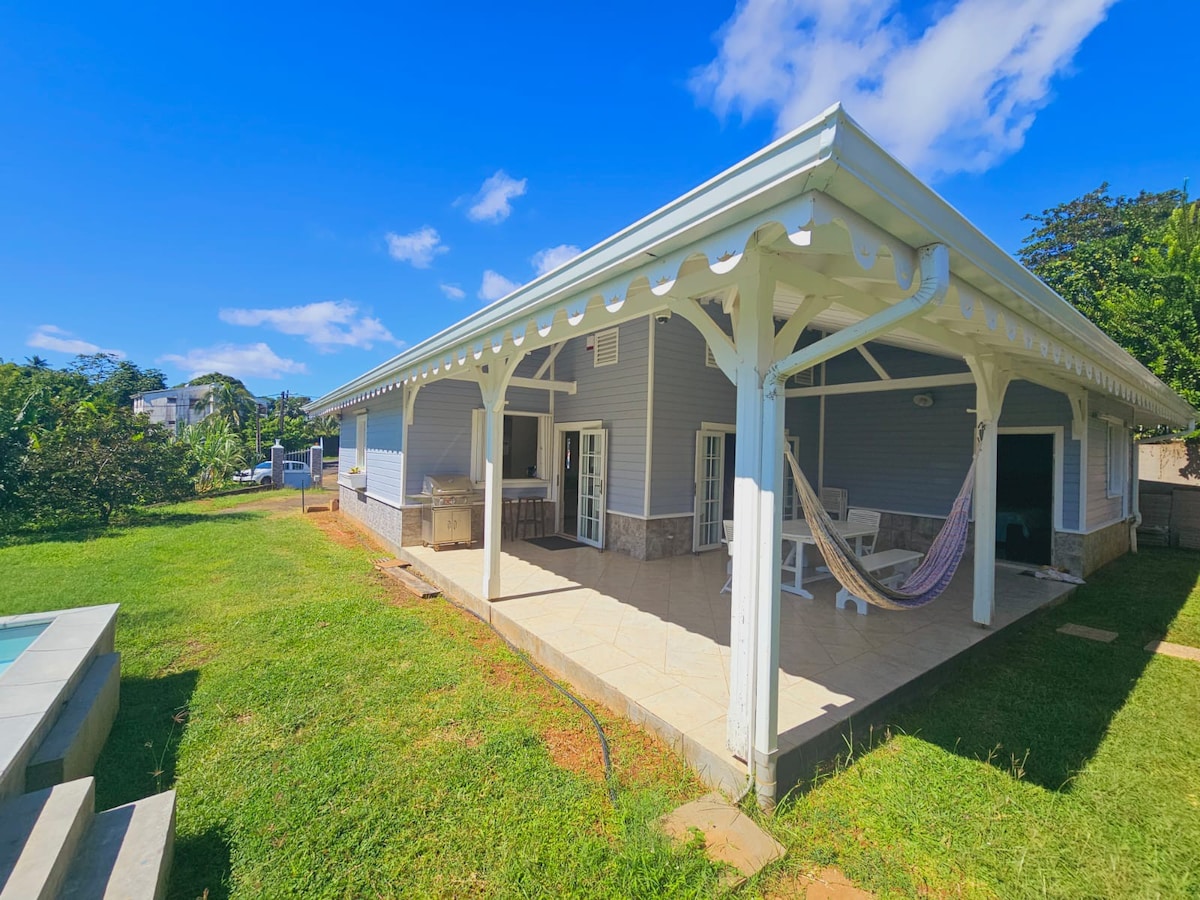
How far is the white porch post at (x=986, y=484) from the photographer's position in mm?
4230

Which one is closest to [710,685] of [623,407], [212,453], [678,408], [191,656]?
[191,656]

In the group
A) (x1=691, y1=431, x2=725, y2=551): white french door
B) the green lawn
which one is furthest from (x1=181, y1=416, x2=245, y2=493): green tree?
(x1=691, y1=431, x2=725, y2=551): white french door

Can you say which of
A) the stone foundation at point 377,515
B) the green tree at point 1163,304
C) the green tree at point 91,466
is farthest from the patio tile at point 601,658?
the green tree at point 91,466

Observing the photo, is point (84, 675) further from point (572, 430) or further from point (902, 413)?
point (902, 413)

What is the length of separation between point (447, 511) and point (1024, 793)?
6.58 metres

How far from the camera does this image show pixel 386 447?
345 inches

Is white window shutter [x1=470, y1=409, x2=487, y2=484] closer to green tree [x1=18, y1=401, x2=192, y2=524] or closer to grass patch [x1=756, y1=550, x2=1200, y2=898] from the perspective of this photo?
grass patch [x1=756, y1=550, x2=1200, y2=898]

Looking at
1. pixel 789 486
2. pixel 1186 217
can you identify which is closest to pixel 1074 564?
pixel 789 486

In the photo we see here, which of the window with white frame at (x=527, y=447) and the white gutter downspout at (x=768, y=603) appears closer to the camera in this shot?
the white gutter downspout at (x=768, y=603)

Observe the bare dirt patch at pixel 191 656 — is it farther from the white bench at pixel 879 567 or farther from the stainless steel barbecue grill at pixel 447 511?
the white bench at pixel 879 567

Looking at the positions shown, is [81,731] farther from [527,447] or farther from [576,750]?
[527,447]

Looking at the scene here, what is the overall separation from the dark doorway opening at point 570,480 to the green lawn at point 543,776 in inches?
163

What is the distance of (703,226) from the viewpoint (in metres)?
2.08

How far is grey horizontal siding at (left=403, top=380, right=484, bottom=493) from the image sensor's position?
7562 millimetres
